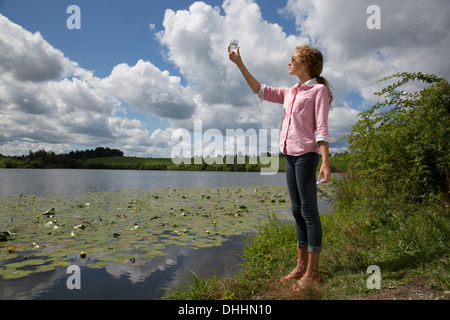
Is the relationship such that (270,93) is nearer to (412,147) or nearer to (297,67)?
(297,67)

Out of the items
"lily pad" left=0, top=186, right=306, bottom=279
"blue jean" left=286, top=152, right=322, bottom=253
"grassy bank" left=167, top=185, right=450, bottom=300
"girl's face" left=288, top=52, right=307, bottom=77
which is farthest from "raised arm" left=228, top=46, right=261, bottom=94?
"lily pad" left=0, top=186, right=306, bottom=279

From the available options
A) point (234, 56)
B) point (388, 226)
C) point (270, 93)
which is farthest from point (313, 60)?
Result: point (388, 226)

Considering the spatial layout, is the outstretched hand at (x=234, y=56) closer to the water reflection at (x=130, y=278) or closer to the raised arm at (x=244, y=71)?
the raised arm at (x=244, y=71)

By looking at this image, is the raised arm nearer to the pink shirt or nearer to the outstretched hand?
the outstretched hand

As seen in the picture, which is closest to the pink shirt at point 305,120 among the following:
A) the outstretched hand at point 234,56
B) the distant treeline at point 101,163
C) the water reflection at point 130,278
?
the outstretched hand at point 234,56

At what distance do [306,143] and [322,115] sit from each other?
0.98 feet

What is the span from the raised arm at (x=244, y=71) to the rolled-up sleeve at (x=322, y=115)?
0.73 m

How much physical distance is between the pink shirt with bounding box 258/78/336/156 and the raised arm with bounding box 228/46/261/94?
0.42 metres

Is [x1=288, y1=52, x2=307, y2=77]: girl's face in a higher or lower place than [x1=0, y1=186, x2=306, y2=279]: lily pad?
higher

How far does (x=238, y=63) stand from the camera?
2.92m

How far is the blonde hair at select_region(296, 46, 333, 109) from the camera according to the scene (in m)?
2.75

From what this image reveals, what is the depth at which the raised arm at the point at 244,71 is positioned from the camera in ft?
9.50

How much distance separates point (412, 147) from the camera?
424 cm
